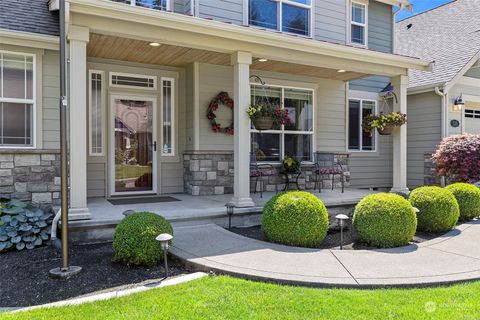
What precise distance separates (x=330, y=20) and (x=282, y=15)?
1458mm

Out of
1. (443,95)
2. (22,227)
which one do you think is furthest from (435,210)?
(22,227)

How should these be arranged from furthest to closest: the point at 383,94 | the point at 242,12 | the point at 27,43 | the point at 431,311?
the point at 383,94
the point at 242,12
the point at 27,43
the point at 431,311

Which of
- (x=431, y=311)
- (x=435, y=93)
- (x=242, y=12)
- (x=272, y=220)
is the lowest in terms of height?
(x=431, y=311)

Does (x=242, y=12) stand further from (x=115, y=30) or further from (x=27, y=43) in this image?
Answer: (x=27, y=43)

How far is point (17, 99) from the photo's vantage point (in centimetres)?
621

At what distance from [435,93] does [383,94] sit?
1302mm

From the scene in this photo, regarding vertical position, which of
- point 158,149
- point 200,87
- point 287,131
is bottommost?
point 158,149

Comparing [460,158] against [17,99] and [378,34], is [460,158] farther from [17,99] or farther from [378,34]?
[17,99]

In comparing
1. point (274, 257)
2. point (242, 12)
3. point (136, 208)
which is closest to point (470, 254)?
point (274, 257)

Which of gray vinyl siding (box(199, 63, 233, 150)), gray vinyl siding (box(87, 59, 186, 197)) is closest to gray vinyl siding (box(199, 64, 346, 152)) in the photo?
gray vinyl siding (box(199, 63, 233, 150))

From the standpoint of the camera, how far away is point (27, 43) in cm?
607

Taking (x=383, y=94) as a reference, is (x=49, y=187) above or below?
below

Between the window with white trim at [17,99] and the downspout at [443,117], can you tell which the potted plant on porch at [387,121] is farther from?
the window with white trim at [17,99]

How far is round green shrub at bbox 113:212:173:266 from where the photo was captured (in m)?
4.01
